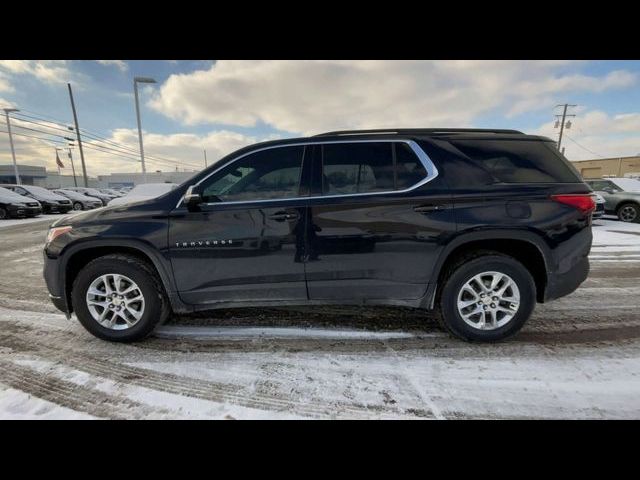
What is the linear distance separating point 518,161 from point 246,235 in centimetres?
263

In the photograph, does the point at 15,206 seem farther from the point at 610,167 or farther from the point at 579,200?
the point at 610,167

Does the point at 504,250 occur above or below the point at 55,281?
above

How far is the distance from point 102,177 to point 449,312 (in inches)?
4175

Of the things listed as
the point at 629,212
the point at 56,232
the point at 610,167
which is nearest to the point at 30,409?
the point at 56,232

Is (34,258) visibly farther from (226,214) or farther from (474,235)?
(474,235)

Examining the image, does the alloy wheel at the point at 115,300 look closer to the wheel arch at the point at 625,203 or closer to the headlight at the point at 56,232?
the headlight at the point at 56,232

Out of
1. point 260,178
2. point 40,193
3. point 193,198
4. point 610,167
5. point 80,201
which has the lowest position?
point 80,201

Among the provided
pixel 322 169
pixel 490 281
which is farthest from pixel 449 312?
pixel 322 169

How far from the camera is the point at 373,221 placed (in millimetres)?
2799

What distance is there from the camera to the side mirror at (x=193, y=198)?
9.24ft

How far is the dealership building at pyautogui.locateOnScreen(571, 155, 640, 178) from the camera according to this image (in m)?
49.6

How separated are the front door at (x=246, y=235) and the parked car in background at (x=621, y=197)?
1273 cm

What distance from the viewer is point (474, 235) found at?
9.21ft

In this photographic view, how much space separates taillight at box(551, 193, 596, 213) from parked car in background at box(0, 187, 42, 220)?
64.4ft
